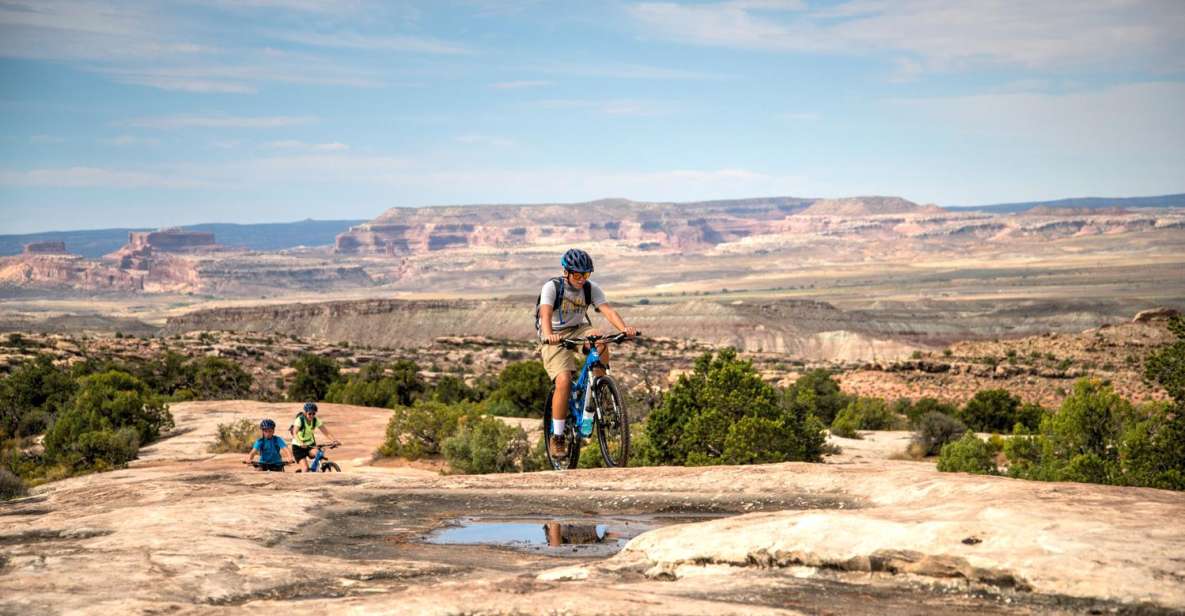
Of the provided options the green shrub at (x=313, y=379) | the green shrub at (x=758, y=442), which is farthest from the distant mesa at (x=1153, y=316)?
the green shrub at (x=758, y=442)

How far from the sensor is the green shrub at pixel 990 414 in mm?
42875

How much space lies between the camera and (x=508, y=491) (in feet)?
34.9

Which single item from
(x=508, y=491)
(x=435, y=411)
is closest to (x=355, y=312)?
(x=435, y=411)

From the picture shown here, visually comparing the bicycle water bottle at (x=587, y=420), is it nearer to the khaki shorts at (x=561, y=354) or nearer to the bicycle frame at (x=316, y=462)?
the khaki shorts at (x=561, y=354)

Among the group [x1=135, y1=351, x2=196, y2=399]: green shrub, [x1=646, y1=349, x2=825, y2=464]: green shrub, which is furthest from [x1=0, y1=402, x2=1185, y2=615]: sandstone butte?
[x1=135, y1=351, x2=196, y2=399]: green shrub

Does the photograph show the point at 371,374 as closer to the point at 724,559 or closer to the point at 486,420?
the point at 486,420

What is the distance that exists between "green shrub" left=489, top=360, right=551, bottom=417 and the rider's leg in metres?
27.7

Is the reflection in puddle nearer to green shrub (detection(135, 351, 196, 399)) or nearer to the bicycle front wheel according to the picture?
the bicycle front wheel

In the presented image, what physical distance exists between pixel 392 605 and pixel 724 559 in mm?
2193

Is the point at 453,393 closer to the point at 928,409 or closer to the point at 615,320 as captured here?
the point at 928,409

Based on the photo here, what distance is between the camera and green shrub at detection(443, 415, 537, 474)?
22812mm

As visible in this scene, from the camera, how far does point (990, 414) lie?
4319 centimetres

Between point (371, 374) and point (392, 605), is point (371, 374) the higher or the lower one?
the lower one

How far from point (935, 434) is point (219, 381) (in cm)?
3234
